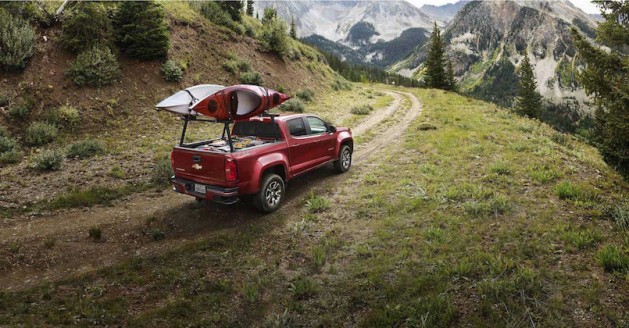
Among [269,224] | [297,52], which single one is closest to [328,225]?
[269,224]

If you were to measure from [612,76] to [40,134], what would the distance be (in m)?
17.9

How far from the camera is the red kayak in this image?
7.53m

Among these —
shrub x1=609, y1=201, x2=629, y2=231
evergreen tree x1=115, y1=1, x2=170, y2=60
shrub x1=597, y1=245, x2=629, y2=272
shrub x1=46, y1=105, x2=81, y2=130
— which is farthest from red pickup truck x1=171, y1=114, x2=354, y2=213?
evergreen tree x1=115, y1=1, x2=170, y2=60

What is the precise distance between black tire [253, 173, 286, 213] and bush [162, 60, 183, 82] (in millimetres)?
12951

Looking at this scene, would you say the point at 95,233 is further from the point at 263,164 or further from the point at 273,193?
the point at 273,193

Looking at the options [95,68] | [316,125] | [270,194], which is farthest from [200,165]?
[95,68]

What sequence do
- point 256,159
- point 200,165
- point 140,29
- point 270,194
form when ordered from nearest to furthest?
point 200,165 → point 256,159 → point 270,194 → point 140,29

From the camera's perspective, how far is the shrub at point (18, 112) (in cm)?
1241

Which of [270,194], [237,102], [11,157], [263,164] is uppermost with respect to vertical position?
[237,102]

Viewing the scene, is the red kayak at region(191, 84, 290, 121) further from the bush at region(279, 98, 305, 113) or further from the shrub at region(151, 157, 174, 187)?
the bush at region(279, 98, 305, 113)

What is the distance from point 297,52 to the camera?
34375 mm

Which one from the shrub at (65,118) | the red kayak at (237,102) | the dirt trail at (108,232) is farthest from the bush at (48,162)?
the red kayak at (237,102)

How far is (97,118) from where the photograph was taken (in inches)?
551

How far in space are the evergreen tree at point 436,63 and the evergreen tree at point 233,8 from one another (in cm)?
3290
